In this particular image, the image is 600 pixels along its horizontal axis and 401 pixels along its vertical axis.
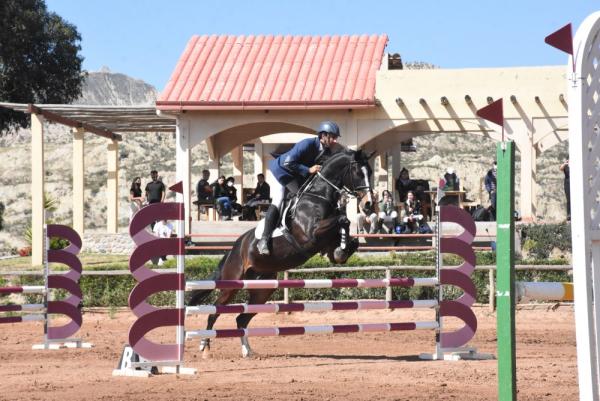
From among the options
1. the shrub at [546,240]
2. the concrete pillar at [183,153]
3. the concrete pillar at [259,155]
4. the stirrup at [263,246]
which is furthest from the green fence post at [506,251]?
the concrete pillar at [259,155]

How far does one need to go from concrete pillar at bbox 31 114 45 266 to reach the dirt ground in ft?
25.6

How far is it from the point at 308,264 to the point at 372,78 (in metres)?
6.54

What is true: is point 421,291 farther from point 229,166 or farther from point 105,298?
point 229,166

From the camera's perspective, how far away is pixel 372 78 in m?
22.9

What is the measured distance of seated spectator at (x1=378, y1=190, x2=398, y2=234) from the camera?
20969 mm

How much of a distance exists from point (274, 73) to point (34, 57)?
42.3 feet

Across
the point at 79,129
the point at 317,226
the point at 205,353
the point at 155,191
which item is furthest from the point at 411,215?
the point at 205,353

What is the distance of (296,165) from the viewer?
1082cm

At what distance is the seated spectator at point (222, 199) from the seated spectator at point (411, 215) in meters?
3.89

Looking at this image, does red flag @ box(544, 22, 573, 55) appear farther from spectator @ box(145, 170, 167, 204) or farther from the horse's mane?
spectator @ box(145, 170, 167, 204)

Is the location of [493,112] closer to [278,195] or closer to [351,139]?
[278,195]

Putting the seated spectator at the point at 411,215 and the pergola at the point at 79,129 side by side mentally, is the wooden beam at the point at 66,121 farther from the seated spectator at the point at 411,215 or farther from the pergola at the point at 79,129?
the seated spectator at the point at 411,215

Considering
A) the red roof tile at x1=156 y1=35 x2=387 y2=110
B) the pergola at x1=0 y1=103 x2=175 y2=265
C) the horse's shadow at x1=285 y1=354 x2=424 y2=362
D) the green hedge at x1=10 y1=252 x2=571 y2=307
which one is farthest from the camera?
the red roof tile at x1=156 y1=35 x2=387 y2=110

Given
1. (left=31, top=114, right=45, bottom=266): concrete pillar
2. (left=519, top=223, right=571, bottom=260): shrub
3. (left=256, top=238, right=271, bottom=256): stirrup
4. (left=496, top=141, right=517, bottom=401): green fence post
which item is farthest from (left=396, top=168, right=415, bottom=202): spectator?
(left=496, top=141, right=517, bottom=401): green fence post
